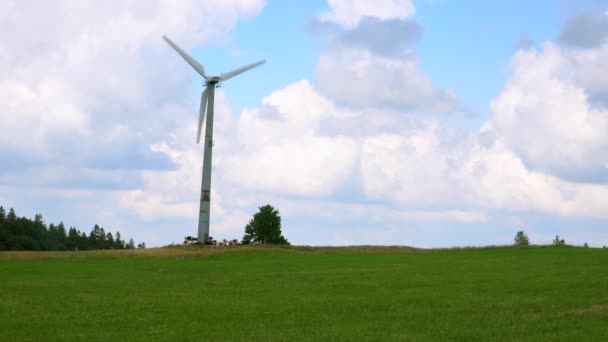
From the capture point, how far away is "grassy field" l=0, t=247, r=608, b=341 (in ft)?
77.2

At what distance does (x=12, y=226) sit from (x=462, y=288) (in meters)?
124

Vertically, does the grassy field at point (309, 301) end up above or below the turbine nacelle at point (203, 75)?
below

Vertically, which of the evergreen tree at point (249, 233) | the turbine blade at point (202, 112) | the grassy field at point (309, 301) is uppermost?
the turbine blade at point (202, 112)

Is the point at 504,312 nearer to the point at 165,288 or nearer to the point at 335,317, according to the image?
the point at 335,317

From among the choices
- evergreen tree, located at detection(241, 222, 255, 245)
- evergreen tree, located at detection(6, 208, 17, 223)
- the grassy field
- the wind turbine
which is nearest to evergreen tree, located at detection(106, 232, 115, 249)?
evergreen tree, located at detection(6, 208, 17, 223)

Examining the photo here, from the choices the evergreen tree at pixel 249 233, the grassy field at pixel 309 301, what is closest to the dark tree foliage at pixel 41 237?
the evergreen tree at pixel 249 233

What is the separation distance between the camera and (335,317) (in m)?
27.2

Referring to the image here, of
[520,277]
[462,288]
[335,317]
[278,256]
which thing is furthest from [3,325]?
[278,256]

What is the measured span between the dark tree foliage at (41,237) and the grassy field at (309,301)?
2971 inches

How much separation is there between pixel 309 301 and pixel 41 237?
13212 cm

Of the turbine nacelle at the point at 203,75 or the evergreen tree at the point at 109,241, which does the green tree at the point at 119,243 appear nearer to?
the evergreen tree at the point at 109,241

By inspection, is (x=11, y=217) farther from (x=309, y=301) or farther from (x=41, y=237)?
(x=309, y=301)

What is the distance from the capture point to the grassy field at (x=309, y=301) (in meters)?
23.5

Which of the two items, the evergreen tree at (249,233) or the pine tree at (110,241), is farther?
the pine tree at (110,241)
